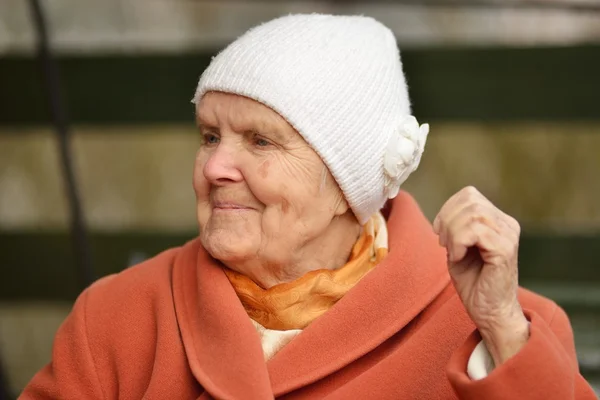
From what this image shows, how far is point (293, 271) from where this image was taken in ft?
6.69

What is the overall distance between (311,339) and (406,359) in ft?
0.69

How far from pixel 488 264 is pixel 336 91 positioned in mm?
516

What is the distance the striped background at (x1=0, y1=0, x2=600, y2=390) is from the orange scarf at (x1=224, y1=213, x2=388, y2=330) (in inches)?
59.0

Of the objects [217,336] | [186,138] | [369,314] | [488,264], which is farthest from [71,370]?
[186,138]

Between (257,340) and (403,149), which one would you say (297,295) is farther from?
(403,149)

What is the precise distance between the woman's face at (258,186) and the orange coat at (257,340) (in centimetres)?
14

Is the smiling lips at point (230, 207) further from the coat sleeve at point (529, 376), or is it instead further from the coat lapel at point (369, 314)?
the coat sleeve at point (529, 376)

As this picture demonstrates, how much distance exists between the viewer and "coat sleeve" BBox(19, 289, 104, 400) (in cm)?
204

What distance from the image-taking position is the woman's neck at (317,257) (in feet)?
6.63

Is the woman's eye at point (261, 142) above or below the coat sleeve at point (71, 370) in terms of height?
above

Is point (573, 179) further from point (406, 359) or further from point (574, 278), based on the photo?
point (406, 359)

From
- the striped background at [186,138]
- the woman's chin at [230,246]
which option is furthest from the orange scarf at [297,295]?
the striped background at [186,138]

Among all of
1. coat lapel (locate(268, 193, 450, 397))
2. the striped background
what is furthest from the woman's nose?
the striped background

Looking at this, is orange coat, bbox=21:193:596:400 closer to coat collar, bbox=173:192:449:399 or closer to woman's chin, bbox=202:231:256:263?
coat collar, bbox=173:192:449:399
